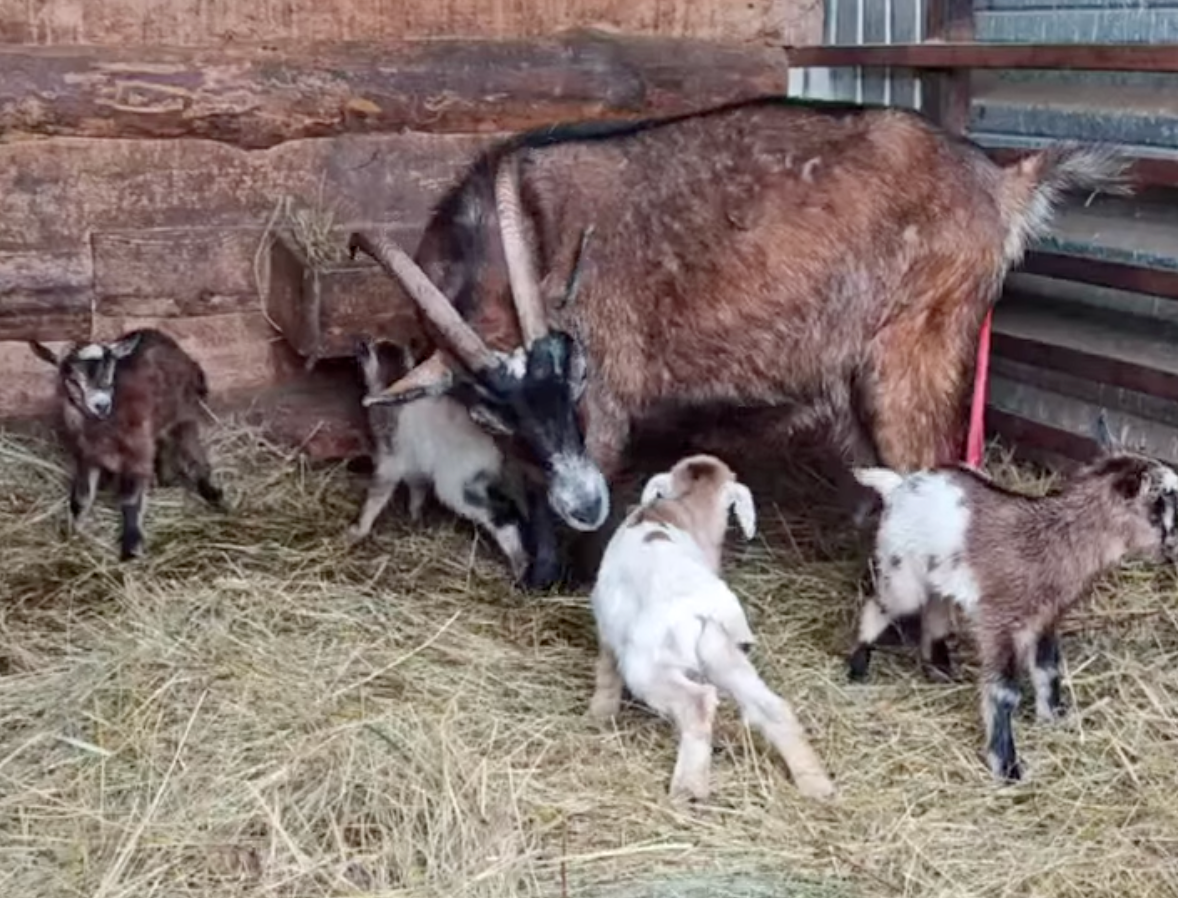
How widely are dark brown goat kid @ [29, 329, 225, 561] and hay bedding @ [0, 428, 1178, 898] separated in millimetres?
258

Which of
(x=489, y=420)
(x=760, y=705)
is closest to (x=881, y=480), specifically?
(x=760, y=705)

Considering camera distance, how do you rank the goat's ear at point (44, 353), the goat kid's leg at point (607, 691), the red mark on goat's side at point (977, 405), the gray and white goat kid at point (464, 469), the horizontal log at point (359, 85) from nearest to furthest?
the goat kid's leg at point (607, 691) < the red mark on goat's side at point (977, 405) < the gray and white goat kid at point (464, 469) < the goat's ear at point (44, 353) < the horizontal log at point (359, 85)

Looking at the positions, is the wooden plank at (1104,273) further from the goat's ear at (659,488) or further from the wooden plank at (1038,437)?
the goat's ear at (659,488)

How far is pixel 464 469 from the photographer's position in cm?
531

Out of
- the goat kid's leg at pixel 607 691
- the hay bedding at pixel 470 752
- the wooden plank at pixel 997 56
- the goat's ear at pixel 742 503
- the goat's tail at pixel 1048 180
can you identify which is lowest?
the hay bedding at pixel 470 752

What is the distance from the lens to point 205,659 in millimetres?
4555

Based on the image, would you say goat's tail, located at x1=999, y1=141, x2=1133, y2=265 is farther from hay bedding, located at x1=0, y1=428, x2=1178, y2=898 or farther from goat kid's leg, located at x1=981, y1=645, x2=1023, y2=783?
goat kid's leg, located at x1=981, y1=645, x2=1023, y2=783

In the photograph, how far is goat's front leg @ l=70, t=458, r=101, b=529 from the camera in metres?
5.57

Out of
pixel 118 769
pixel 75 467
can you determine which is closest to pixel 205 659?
pixel 118 769

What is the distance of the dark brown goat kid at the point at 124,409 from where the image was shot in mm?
5371

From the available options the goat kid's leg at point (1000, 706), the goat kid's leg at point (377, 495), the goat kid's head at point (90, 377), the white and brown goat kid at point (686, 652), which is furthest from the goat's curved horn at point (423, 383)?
the goat kid's leg at point (1000, 706)

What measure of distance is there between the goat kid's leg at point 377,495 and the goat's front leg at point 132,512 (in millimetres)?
611

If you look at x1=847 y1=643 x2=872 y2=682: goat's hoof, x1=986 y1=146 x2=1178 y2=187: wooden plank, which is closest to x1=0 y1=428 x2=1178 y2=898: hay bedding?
x1=847 y1=643 x2=872 y2=682: goat's hoof

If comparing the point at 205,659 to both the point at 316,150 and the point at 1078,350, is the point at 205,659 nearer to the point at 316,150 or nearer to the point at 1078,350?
the point at 316,150
